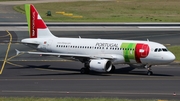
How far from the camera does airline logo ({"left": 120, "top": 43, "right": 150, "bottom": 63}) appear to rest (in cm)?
4988

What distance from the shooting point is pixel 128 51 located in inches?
1986

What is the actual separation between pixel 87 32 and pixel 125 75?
36.3 metres

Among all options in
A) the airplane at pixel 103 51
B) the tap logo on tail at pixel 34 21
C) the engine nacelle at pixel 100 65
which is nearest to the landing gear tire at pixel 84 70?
the airplane at pixel 103 51

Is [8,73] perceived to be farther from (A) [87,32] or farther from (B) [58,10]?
(B) [58,10]

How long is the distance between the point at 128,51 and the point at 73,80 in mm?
6312

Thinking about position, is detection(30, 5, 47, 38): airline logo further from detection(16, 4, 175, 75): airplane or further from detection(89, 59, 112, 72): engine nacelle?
detection(89, 59, 112, 72): engine nacelle

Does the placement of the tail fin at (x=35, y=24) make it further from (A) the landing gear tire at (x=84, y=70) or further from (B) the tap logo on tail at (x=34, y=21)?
(A) the landing gear tire at (x=84, y=70)

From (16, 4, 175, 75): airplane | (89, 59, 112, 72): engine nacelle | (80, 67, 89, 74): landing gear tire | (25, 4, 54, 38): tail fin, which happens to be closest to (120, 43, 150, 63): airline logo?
(16, 4, 175, 75): airplane

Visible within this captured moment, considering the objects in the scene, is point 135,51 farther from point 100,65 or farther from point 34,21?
point 34,21

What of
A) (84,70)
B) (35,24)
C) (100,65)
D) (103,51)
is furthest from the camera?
(35,24)

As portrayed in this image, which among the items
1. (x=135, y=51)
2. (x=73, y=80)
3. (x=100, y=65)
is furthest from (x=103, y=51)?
(x=73, y=80)

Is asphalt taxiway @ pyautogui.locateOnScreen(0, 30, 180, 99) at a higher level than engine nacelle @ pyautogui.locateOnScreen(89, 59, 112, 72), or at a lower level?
lower

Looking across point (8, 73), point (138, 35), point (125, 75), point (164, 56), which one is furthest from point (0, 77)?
point (138, 35)

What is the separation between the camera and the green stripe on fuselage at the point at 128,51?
50.2 metres
